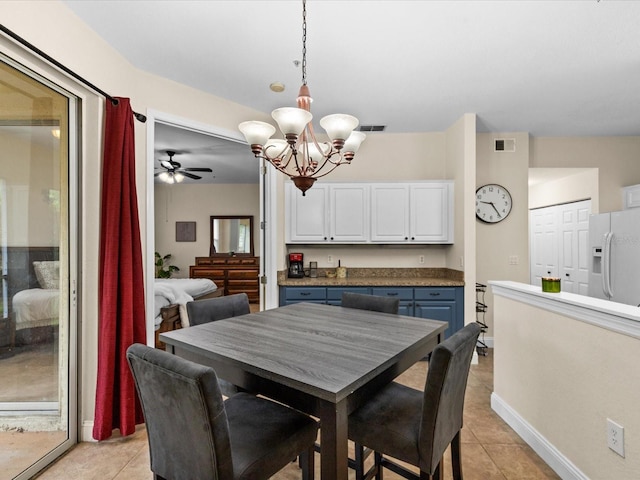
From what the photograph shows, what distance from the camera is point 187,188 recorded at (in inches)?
298

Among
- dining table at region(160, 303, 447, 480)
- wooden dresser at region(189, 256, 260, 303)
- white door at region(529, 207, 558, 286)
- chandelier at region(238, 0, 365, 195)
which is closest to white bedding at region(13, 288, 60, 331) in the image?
dining table at region(160, 303, 447, 480)

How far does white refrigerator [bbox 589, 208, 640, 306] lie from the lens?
10.5 feet

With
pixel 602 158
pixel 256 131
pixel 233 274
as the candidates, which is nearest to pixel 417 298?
pixel 256 131

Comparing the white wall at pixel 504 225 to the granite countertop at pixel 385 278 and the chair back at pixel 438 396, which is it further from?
the chair back at pixel 438 396

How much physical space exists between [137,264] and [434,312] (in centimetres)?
298

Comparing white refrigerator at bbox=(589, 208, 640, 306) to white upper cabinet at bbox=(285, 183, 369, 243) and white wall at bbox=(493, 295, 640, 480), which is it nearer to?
white wall at bbox=(493, 295, 640, 480)

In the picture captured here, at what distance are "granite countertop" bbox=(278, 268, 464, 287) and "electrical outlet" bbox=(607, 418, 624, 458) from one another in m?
2.17

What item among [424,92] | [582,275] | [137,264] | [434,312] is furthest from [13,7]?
[582,275]

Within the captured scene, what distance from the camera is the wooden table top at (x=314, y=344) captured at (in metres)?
1.19

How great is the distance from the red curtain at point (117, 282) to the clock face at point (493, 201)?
3.86 m

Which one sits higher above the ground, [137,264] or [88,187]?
[88,187]

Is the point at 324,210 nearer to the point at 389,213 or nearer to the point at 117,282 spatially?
the point at 389,213

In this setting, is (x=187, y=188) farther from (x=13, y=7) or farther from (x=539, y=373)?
(x=539, y=373)

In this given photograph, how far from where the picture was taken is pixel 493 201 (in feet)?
13.8
